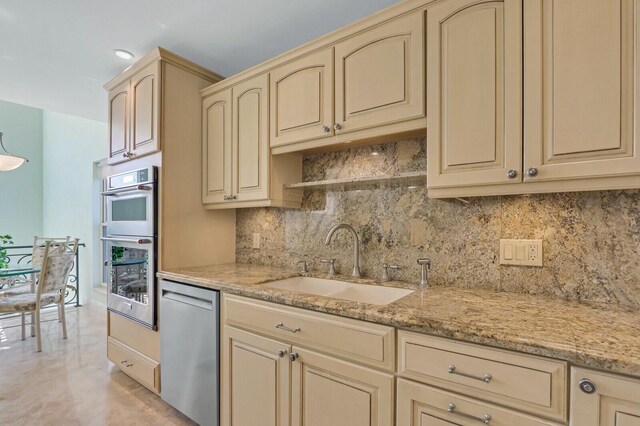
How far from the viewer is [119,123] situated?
8.55ft

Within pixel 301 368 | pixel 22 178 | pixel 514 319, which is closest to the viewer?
pixel 514 319

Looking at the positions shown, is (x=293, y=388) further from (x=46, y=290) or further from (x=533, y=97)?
(x=46, y=290)

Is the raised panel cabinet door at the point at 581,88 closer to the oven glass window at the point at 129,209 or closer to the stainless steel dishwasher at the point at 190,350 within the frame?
the stainless steel dishwasher at the point at 190,350

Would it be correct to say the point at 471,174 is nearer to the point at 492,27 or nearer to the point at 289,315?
the point at 492,27

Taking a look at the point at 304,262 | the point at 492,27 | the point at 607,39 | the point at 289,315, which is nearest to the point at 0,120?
the point at 304,262

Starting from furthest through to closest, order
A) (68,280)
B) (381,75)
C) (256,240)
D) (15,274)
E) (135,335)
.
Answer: (68,280) → (15,274) → (256,240) → (135,335) → (381,75)

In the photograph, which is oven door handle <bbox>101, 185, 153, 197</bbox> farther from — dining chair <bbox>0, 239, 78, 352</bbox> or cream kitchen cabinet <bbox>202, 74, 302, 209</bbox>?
dining chair <bbox>0, 239, 78, 352</bbox>

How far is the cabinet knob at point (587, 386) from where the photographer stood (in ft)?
2.79

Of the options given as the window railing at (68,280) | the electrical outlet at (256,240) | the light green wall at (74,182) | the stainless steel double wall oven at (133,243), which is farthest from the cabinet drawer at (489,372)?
the light green wall at (74,182)

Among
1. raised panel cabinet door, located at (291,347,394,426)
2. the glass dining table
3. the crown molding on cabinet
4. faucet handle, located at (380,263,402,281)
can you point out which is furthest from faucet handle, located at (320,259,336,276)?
the glass dining table

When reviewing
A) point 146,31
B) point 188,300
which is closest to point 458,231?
point 188,300

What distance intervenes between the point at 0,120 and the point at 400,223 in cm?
769

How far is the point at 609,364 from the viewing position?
0.82 meters

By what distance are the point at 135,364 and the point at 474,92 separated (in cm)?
276
